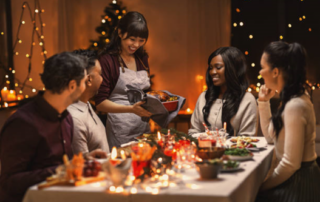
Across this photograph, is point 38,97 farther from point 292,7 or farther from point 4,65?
point 292,7

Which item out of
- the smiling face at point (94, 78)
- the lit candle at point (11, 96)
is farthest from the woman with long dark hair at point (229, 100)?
the lit candle at point (11, 96)

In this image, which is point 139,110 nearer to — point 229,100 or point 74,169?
point 229,100

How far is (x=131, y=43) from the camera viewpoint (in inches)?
132

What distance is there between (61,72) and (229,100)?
174cm

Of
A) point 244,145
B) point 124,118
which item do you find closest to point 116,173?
point 244,145

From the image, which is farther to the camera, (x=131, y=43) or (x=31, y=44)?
(x=31, y=44)

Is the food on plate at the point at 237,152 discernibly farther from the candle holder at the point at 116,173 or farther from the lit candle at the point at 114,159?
the candle holder at the point at 116,173

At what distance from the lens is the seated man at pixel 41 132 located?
1.98 m

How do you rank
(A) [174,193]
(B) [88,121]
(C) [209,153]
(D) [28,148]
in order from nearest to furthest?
(A) [174,193] → (D) [28,148] → (C) [209,153] → (B) [88,121]

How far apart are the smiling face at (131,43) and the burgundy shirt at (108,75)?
0.43 feet

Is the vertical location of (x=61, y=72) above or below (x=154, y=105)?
above

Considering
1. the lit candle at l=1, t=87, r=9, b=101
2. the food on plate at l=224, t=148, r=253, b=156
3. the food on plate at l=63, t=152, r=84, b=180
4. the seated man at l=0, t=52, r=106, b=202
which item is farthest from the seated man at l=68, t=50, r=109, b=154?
the lit candle at l=1, t=87, r=9, b=101

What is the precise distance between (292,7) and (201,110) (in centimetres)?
380

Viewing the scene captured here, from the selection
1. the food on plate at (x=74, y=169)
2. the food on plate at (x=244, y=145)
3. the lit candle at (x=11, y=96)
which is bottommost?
the lit candle at (x=11, y=96)
